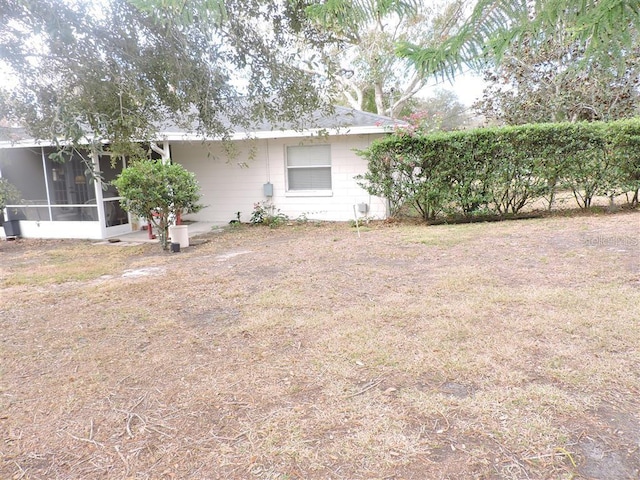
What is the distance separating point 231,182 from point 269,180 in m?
1.21

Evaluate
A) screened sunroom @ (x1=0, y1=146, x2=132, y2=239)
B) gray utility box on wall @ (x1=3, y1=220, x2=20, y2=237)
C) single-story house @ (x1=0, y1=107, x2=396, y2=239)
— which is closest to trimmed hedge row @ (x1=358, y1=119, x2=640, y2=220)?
single-story house @ (x1=0, y1=107, x2=396, y2=239)

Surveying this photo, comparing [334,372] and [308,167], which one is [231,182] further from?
[334,372]

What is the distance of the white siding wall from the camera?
11480mm

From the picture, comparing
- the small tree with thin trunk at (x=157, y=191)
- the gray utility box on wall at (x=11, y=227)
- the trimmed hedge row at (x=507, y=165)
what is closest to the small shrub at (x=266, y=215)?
the trimmed hedge row at (x=507, y=165)

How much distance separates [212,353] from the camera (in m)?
3.63

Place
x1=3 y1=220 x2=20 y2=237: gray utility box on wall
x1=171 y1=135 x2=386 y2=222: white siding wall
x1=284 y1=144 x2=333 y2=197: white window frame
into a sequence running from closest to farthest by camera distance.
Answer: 1. x1=3 y1=220 x2=20 y2=237: gray utility box on wall
2. x1=171 y1=135 x2=386 y2=222: white siding wall
3. x1=284 y1=144 x2=333 y2=197: white window frame

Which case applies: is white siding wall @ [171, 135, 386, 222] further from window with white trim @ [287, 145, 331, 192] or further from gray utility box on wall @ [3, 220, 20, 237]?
gray utility box on wall @ [3, 220, 20, 237]

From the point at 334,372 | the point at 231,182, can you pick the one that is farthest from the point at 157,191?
the point at 334,372

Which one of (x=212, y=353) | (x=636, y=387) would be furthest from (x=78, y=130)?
(x=636, y=387)

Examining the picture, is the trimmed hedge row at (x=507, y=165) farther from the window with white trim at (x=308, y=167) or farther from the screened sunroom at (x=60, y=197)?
the screened sunroom at (x=60, y=197)

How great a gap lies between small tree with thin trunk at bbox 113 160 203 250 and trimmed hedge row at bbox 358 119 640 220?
162 inches

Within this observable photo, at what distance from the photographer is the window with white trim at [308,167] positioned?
38.3 ft

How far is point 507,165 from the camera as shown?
9.48 meters

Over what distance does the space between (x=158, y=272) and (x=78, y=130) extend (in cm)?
423
